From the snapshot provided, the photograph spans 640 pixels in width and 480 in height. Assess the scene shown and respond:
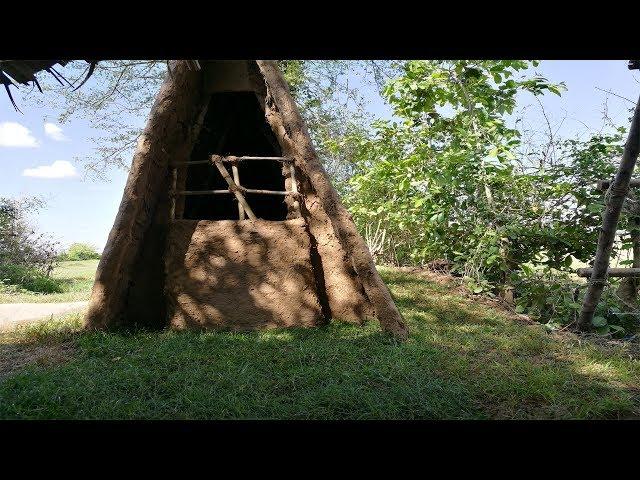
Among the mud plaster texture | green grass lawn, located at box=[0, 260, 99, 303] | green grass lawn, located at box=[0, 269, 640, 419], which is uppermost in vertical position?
the mud plaster texture

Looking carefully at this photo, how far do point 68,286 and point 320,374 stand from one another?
8116 mm

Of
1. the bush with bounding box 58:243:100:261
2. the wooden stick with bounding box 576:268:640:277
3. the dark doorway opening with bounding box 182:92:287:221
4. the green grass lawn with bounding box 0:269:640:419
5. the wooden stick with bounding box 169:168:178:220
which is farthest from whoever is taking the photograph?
the bush with bounding box 58:243:100:261

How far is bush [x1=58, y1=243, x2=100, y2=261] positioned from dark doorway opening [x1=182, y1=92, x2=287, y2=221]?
232 inches

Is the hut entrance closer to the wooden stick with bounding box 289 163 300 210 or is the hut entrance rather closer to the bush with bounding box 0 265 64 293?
the wooden stick with bounding box 289 163 300 210

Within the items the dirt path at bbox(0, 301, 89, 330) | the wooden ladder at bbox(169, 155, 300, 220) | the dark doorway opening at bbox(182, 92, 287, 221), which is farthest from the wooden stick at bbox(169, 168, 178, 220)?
the dirt path at bbox(0, 301, 89, 330)

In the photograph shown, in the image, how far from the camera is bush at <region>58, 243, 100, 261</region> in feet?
38.3

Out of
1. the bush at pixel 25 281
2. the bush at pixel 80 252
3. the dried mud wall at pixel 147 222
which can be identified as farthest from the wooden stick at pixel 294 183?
the bush at pixel 80 252

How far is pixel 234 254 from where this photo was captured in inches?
177

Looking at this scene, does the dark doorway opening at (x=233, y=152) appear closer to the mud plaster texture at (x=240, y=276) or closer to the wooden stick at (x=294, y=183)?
the wooden stick at (x=294, y=183)

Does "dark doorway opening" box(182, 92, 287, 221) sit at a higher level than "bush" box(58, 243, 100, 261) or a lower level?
higher

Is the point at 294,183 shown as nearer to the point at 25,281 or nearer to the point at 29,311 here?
the point at 29,311

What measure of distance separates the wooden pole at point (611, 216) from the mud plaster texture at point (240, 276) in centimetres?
245

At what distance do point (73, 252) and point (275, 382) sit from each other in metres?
10.7

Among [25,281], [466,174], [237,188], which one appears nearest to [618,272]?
[466,174]
